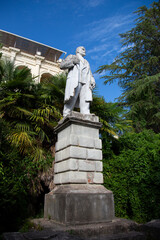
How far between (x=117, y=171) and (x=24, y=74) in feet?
17.2

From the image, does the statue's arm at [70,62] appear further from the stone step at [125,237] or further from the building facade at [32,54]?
the building facade at [32,54]

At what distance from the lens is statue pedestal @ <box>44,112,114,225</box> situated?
3564 mm

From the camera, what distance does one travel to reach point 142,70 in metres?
13.7

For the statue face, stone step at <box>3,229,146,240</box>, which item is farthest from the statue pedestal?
the statue face

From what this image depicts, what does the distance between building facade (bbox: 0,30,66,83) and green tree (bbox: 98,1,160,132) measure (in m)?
7.62

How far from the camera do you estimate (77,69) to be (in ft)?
16.3

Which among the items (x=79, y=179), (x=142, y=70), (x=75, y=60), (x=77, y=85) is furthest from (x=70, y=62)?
(x=142, y=70)

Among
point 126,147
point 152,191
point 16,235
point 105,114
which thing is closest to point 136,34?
point 105,114

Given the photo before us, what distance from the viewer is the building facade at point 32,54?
17589 millimetres

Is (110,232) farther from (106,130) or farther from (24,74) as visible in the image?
(24,74)

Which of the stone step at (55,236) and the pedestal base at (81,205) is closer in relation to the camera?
the stone step at (55,236)

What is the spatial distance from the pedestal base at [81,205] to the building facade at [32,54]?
15052mm

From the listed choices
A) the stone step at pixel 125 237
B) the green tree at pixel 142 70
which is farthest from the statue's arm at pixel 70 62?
the green tree at pixel 142 70

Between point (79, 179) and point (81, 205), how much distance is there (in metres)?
0.55
